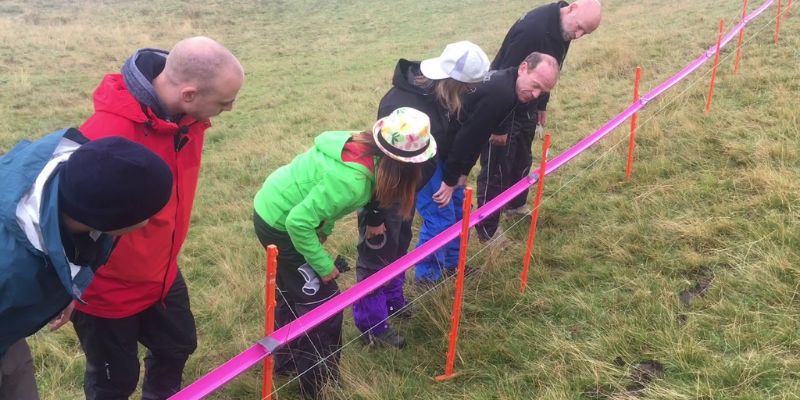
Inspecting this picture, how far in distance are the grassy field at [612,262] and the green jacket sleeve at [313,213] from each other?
0.86m

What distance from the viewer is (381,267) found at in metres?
3.58

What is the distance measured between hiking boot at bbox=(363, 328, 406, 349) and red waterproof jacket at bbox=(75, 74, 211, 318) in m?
1.35

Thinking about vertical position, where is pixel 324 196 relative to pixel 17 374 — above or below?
above

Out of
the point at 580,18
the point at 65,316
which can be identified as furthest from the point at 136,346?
the point at 580,18

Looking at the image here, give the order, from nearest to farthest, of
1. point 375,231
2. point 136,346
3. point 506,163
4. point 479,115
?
point 136,346 → point 375,231 → point 479,115 → point 506,163

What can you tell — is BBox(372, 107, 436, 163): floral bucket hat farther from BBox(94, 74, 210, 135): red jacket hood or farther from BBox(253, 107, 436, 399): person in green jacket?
BBox(94, 74, 210, 135): red jacket hood

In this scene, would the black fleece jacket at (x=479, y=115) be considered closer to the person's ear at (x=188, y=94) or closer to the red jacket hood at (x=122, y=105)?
the person's ear at (x=188, y=94)

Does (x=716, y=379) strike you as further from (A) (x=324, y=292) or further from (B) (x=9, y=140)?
(B) (x=9, y=140)

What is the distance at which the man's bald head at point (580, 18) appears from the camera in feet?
14.5

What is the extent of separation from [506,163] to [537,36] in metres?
1.07

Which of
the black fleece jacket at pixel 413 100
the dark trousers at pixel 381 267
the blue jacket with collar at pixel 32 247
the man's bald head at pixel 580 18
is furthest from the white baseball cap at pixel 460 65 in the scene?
the blue jacket with collar at pixel 32 247

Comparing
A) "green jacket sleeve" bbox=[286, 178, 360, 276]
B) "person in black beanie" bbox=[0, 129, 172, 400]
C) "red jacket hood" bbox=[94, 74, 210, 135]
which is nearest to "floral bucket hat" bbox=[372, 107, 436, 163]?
"green jacket sleeve" bbox=[286, 178, 360, 276]

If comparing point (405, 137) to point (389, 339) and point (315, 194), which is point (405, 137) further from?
point (389, 339)

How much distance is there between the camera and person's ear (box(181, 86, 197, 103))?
95.4 inches
